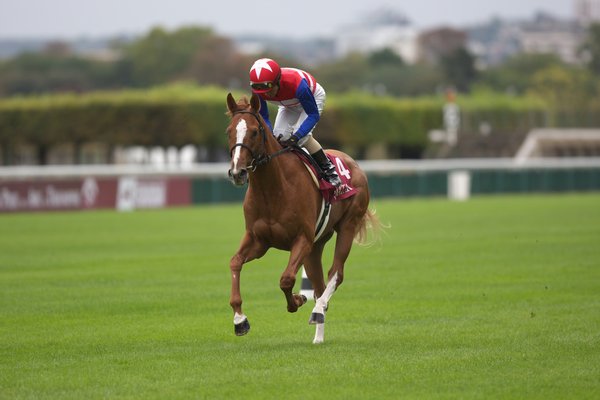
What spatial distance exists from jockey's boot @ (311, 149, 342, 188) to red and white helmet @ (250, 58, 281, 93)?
921 millimetres

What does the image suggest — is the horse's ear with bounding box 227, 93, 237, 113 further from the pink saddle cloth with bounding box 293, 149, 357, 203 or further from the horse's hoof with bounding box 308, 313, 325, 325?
the horse's hoof with bounding box 308, 313, 325, 325

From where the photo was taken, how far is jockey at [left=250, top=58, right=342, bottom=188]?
10.6 m

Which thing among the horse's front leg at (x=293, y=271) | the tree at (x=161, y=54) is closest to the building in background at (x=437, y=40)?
the tree at (x=161, y=54)

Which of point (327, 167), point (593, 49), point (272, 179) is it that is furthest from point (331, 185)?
point (593, 49)

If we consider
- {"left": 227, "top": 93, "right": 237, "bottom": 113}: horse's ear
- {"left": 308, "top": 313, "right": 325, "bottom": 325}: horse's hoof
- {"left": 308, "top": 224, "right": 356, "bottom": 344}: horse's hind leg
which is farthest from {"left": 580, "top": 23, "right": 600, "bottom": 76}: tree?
{"left": 227, "top": 93, "right": 237, "bottom": 113}: horse's ear

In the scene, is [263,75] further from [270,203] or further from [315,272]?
[315,272]

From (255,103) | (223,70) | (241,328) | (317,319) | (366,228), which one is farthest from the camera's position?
(223,70)

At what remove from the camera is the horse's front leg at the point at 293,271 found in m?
10.2

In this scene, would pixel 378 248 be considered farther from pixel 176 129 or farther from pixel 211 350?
pixel 176 129

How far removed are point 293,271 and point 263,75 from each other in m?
1.70

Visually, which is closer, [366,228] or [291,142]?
[291,142]

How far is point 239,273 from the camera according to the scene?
10.2m

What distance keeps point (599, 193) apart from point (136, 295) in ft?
110

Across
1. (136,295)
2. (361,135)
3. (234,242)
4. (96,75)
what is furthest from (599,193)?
(96,75)
